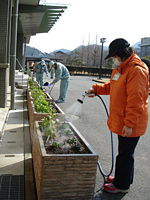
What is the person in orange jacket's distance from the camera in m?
2.85

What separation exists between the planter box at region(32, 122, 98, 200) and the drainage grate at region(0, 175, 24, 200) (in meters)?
0.45

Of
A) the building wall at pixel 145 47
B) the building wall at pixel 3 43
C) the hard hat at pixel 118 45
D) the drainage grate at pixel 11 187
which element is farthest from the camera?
the building wall at pixel 145 47

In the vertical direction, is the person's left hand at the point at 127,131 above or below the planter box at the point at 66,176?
above

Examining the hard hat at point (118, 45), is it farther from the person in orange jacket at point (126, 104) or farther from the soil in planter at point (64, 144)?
the soil in planter at point (64, 144)

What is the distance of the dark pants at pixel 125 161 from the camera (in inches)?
126

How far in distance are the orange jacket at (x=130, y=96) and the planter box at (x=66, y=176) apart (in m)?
0.59

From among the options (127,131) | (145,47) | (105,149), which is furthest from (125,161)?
(145,47)

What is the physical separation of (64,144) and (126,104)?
107cm

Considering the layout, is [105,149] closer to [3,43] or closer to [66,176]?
[66,176]

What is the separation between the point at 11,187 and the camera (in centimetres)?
339

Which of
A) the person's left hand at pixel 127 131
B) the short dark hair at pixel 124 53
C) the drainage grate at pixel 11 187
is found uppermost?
the short dark hair at pixel 124 53

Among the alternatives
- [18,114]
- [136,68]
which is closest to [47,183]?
[136,68]

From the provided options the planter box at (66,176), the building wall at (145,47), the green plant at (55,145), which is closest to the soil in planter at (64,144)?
the green plant at (55,145)

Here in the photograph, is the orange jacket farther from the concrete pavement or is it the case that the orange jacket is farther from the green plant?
the concrete pavement
